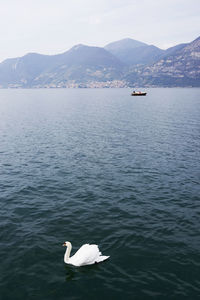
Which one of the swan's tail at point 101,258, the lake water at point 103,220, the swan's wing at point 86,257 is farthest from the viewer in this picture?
the swan's tail at point 101,258

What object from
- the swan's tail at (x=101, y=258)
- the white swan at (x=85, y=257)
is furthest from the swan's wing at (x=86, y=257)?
the swan's tail at (x=101, y=258)

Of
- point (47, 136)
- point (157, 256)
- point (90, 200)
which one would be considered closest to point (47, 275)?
point (157, 256)

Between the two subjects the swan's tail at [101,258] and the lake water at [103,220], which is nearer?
the lake water at [103,220]

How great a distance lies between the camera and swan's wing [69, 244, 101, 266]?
17.7 m

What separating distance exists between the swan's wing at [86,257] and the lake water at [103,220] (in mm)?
495

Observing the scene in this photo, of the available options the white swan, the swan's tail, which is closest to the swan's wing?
the white swan

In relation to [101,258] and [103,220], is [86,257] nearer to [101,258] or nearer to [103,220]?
[101,258]

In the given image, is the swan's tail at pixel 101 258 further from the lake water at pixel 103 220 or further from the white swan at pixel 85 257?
the lake water at pixel 103 220

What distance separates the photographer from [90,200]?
2842cm

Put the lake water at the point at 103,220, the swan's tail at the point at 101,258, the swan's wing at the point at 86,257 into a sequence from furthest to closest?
the swan's tail at the point at 101,258 → the swan's wing at the point at 86,257 → the lake water at the point at 103,220

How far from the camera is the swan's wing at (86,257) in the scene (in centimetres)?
1773

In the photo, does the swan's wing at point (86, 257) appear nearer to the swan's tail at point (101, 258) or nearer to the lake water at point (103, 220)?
the swan's tail at point (101, 258)

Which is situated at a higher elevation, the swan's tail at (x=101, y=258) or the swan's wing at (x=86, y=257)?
the swan's wing at (x=86, y=257)

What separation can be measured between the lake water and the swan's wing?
0.50m
